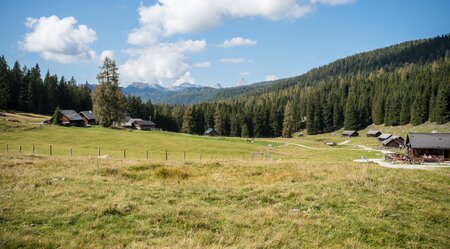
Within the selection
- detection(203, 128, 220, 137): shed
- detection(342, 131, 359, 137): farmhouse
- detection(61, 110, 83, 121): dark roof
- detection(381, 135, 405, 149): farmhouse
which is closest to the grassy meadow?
detection(61, 110, 83, 121): dark roof

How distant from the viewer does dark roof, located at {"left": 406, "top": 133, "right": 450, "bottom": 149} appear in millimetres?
64113

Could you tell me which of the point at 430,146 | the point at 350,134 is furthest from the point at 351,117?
the point at 430,146

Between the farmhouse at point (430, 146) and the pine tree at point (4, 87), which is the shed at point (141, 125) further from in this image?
the farmhouse at point (430, 146)

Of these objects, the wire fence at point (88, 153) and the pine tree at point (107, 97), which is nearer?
the wire fence at point (88, 153)

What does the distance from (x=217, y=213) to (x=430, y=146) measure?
66.7m

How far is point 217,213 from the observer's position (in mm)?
13609

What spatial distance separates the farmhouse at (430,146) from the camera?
210ft

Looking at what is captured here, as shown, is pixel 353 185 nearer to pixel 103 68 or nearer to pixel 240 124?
pixel 103 68

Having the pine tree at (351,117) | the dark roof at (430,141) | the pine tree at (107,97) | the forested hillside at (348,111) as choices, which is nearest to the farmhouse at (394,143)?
the forested hillside at (348,111)

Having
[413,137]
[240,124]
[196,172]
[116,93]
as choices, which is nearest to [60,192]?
[196,172]

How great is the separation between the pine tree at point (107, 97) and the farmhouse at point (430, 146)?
250 feet

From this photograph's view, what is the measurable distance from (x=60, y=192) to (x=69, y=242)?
6.59 m

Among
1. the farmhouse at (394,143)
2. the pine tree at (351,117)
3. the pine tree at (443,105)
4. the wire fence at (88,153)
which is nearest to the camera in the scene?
the wire fence at (88,153)

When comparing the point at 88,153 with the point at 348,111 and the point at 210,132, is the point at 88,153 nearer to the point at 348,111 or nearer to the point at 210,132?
the point at 210,132
